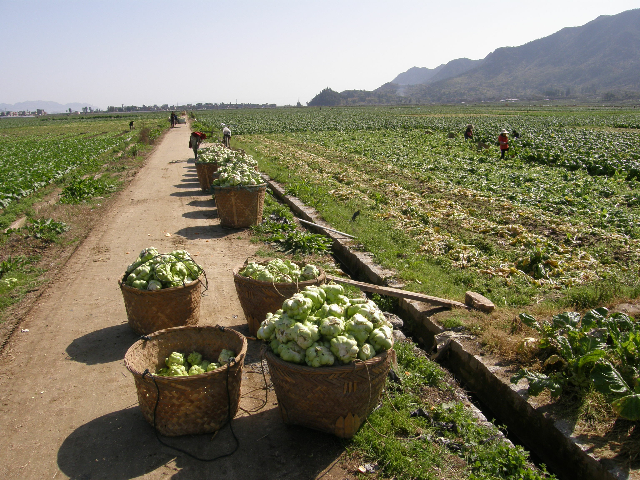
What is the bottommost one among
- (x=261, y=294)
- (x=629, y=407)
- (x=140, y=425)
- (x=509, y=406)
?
(x=509, y=406)

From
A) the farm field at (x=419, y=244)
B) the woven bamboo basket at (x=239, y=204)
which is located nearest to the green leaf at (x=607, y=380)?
the farm field at (x=419, y=244)

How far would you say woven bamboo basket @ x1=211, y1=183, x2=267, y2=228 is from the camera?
9.41 meters

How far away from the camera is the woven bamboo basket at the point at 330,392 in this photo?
3328mm

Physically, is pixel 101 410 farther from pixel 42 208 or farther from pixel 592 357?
pixel 42 208

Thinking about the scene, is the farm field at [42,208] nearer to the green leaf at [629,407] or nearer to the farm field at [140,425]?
the farm field at [140,425]

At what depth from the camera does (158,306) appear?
495 centimetres

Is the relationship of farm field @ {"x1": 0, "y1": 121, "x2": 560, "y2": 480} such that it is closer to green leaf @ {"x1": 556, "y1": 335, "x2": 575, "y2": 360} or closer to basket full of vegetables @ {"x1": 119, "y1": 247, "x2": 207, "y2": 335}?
basket full of vegetables @ {"x1": 119, "y1": 247, "x2": 207, "y2": 335}

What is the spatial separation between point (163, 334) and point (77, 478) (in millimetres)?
1318

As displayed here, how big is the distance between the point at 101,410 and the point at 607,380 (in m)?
4.22

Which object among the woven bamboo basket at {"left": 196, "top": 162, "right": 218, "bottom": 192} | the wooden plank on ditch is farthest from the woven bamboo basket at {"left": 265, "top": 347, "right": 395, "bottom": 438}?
the woven bamboo basket at {"left": 196, "top": 162, "right": 218, "bottom": 192}

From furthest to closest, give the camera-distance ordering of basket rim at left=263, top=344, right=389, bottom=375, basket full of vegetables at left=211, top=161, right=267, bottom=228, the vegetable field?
basket full of vegetables at left=211, top=161, right=267, bottom=228 < the vegetable field < basket rim at left=263, top=344, right=389, bottom=375

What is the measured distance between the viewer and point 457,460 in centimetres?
339

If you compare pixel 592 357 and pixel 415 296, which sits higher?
pixel 592 357

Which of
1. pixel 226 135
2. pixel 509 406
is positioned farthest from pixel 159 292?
pixel 226 135
